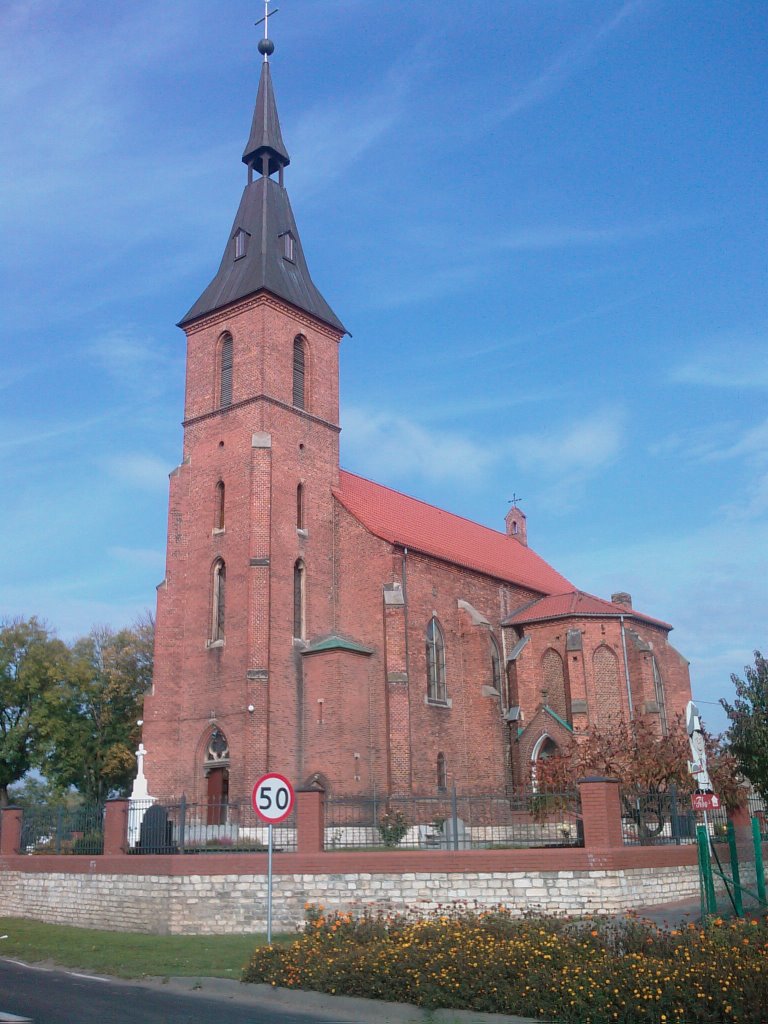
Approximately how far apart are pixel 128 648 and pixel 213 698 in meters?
18.6

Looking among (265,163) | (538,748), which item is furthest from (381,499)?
(265,163)

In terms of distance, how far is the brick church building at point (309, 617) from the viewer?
28688 mm

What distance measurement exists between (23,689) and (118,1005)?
33760 mm

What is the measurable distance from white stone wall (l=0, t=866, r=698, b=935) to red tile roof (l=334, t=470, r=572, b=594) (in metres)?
14.7

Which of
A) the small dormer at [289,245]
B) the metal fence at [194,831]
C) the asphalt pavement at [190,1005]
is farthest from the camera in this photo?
the small dormer at [289,245]

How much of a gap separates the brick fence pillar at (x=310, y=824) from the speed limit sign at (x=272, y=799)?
4105mm

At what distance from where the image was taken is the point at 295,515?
31.4 m

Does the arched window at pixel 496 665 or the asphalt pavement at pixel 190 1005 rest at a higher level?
the arched window at pixel 496 665

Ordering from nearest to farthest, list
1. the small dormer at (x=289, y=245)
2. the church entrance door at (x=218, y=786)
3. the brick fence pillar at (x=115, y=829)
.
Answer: the brick fence pillar at (x=115, y=829) < the church entrance door at (x=218, y=786) < the small dormer at (x=289, y=245)

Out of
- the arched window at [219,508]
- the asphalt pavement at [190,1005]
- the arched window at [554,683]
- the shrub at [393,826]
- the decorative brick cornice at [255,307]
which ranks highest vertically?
the decorative brick cornice at [255,307]

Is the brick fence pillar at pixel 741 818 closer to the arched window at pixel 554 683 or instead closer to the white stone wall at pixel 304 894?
the white stone wall at pixel 304 894

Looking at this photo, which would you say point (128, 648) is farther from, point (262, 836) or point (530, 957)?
point (530, 957)

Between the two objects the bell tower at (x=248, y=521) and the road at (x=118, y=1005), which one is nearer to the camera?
the road at (x=118, y=1005)

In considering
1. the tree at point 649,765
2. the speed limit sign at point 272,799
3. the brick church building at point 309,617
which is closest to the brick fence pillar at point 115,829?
the brick church building at point 309,617
